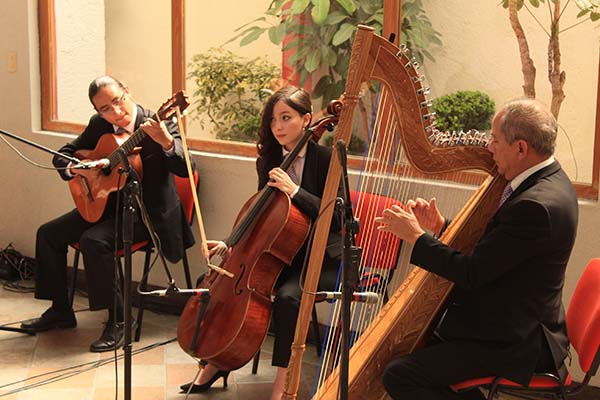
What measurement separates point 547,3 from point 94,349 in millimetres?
2466

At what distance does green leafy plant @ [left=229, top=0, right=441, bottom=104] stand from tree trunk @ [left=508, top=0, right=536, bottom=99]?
1.16 ft

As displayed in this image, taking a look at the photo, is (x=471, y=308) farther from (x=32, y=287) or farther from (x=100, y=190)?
(x=32, y=287)

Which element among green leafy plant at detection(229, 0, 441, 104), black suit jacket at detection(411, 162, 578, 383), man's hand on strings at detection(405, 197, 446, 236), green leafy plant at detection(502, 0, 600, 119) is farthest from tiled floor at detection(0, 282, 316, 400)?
green leafy plant at detection(502, 0, 600, 119)

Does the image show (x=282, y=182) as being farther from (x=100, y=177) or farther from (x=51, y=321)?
(x=51, y=321)

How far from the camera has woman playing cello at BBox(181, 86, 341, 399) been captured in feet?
10.3

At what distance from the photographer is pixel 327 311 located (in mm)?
3943

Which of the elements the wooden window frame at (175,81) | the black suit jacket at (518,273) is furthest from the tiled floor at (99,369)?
the black suit jacket at (518,273)

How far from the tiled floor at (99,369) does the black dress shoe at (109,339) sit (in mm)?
32

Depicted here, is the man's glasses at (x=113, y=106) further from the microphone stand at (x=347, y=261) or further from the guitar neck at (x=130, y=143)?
the microphone stand at (x=347, y=261)

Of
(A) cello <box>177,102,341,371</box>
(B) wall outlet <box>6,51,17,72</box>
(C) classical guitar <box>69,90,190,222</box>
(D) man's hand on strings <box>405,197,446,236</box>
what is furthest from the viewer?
(B) wall outlet <box>6,51,17,72</box>

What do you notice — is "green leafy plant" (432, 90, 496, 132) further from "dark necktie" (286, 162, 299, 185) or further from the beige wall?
the beige wall

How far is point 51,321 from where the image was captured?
4.18 m

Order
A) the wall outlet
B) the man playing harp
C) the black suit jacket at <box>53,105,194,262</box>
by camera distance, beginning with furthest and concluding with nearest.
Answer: the wall outlet < the black suit jacket at <box>53,105,194,262</box> < the man playing harp

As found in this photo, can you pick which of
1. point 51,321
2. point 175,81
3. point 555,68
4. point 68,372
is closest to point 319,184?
point 555,68
